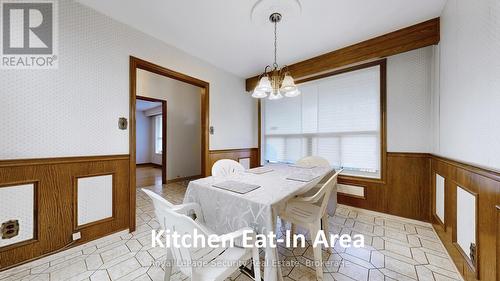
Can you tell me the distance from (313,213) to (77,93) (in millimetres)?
2702

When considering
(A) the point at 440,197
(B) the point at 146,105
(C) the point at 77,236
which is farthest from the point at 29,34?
(B) the point at 146,105

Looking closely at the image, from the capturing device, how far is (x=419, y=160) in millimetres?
2412

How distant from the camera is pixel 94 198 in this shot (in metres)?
1.97

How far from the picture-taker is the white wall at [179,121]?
4609 mm

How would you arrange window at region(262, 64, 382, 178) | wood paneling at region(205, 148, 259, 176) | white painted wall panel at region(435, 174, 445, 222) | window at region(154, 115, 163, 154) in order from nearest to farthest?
white painted wall panel at region(435, 174, 445, 222) → window at region(262, 64, 382, 178) → wood paneling at region(205, 148, 259, 176) → window at region(154, 115, 163, 154)

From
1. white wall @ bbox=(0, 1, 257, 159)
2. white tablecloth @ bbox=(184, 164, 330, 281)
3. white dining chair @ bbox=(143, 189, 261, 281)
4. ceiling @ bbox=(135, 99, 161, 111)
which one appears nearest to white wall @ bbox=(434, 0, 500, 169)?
white tablecloth @ bbox=(184, 164, 330, 281)

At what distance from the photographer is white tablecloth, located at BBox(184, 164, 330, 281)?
1.09 metres

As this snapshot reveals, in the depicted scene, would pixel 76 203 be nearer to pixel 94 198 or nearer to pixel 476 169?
pixel 94 198

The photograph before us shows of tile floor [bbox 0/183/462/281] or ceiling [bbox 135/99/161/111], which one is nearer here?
tile floor [bbox 0/183/462/281]

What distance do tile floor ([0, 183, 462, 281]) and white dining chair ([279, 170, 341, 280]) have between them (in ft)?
0.75

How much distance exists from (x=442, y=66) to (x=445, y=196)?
1.44 metres

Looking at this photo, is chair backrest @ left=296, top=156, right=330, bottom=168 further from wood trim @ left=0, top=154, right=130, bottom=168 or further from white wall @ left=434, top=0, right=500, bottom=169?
wood trim @ left=0, top=154, right=130, bottom=168

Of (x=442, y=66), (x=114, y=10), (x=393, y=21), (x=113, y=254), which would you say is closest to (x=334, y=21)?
(x=393, y=21)

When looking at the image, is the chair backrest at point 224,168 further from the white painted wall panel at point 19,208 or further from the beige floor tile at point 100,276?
the white painted wall panel at point 19,208
